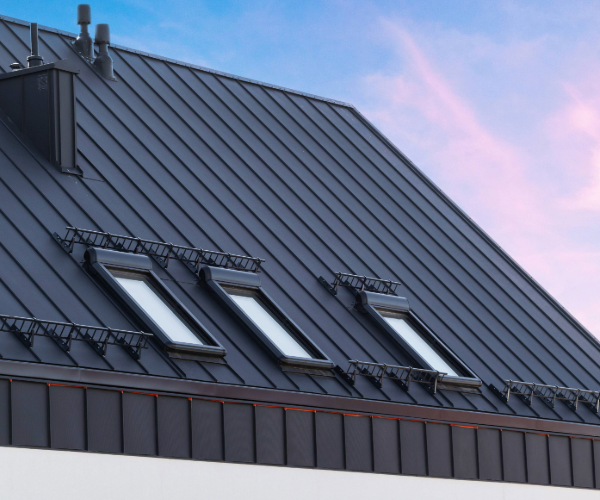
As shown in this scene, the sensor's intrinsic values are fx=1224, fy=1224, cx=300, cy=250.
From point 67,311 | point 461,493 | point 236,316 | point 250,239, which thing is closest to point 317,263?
point 250,239

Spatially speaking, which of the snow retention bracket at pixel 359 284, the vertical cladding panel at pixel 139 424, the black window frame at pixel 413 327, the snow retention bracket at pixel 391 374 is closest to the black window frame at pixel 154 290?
the vertical cladding panel at pixel 139 424

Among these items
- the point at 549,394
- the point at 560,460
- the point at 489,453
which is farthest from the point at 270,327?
the point at 560,460

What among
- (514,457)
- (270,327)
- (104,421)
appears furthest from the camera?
(514,457)

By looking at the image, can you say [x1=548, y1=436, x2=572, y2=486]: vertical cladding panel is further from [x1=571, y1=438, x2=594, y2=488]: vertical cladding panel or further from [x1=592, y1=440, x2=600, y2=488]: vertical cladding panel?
[x1=592, y1=440, x2=600, y2=488]: vertical cladding panel

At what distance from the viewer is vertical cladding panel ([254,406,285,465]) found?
54.2 ft

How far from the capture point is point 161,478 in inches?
602

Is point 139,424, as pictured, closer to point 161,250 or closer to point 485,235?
point 161,250

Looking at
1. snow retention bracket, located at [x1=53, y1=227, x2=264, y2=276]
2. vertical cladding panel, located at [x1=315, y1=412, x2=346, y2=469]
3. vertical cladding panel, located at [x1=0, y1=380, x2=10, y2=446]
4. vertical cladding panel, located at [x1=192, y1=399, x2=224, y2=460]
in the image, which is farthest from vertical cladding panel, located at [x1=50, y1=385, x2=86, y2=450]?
vertical cladding panel, located at [x1=315, y1=412, x2=346, y2=469]

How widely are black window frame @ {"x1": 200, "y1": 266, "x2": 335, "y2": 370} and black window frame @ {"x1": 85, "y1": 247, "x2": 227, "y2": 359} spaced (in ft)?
3.08

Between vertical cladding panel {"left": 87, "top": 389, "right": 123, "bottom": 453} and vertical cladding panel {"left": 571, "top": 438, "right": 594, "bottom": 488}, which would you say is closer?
vertical cladding panel {"left": 87, "top": 389, "right": 123, "bottom": 453}

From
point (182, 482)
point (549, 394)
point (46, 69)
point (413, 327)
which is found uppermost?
point (46, 69)

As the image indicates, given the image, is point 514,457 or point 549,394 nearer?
point 514,457

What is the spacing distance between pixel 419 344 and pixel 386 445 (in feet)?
9.69

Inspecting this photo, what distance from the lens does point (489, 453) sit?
64.7ft
